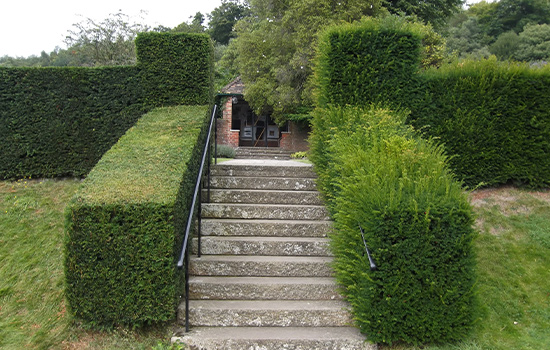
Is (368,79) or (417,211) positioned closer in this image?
(417,211)

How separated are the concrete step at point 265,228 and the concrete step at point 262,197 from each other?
574 millimetres

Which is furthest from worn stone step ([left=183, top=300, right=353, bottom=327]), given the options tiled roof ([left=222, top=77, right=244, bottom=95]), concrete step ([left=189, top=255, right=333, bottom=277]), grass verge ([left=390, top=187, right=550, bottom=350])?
tiled roof ([left=222, top=77, right=244, bottom=95])

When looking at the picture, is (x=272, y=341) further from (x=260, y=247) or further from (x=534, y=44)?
(x=534, y=44)

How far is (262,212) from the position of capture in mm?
5145

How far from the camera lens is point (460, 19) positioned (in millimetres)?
44812

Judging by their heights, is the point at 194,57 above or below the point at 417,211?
above

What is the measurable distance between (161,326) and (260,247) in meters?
1.42

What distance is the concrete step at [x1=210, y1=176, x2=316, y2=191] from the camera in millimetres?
5773

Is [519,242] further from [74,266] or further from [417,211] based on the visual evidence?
[74,266]

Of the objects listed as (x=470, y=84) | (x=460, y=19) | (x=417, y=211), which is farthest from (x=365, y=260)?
(x=460, y=19)

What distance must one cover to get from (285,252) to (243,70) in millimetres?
13673

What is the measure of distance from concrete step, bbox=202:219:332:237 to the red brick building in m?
13.4

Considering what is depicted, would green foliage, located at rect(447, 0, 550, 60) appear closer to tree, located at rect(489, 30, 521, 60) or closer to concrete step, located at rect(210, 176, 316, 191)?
tree, located at rect(489, 30, 521, 60)

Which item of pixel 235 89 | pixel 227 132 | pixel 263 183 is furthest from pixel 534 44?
pixel 263 183
